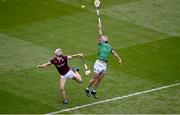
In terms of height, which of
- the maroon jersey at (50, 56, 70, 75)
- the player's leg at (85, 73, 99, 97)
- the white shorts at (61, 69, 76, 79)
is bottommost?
the player's leg at (85, 73, 99, 97)

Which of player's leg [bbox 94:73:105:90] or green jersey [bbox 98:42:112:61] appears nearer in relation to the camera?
green jersey [bbox 98:42:112:61]

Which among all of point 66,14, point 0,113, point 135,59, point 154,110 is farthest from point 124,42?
point 0,113

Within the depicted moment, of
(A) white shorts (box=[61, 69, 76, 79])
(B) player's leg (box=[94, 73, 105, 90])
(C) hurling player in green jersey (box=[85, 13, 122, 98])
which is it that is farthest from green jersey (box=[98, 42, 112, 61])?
(A) white shorts (box=[61, 69, 76, 79])

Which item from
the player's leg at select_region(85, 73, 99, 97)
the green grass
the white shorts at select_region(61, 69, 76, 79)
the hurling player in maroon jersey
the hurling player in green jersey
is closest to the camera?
the hurling player in maroon jersey

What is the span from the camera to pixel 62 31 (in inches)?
1436

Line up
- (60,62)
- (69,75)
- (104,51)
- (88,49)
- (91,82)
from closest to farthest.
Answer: (60,62)
(69,75)
(104,51)
(91,82)
(88,49)

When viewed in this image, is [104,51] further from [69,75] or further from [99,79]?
[69,75]

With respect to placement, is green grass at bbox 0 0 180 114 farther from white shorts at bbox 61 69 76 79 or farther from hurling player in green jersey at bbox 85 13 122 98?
white shorts at bbox 61 69 76 79

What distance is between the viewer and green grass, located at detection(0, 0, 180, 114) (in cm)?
2809

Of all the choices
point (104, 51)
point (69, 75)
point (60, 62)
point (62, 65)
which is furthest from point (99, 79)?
point (60, 62)

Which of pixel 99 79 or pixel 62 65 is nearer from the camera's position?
pixel 62 65

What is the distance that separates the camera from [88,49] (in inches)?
1345

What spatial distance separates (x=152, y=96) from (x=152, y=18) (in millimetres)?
10960

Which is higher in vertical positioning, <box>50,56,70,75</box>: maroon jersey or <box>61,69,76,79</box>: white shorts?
<box>50,56,70,75</box>: maroon jersey
